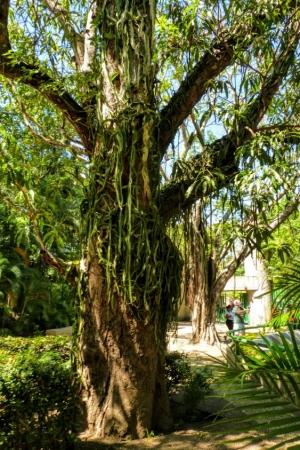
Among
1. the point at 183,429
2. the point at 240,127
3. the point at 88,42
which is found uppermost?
the point at 88,42

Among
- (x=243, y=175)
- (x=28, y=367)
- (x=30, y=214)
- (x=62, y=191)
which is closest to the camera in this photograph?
(x=28, y=367)

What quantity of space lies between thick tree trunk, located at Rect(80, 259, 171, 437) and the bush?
0.36 m

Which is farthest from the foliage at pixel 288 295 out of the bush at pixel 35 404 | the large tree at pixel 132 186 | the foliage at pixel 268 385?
the bush at pixel 35 404

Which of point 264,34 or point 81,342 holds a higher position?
point 264,34

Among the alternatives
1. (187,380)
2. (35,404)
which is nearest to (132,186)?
(35,404)

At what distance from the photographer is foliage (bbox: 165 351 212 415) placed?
17.5ft

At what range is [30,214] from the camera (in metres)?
5.24

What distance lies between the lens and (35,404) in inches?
155

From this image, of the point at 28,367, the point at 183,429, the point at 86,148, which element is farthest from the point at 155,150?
the point at 183,429

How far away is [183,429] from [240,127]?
316 centimetres

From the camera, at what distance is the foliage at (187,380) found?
5.32 metres

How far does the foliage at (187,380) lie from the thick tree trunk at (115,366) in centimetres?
65

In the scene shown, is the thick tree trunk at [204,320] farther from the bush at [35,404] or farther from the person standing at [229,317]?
the bush at [35,404]

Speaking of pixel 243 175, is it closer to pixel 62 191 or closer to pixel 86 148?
pixel 86 148
